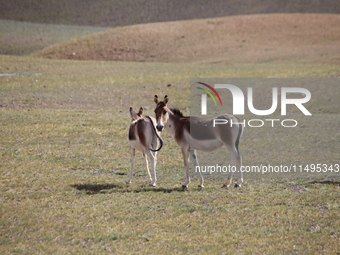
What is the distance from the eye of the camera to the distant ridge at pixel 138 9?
84.4m

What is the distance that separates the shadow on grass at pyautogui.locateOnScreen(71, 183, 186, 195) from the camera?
1259cm

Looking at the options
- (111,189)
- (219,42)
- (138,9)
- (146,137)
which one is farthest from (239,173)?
(138,9)

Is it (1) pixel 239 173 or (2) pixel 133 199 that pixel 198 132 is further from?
(2) pixel 133 199

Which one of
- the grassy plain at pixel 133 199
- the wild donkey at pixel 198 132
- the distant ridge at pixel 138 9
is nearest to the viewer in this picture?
the grassy plain at pixel 133 199

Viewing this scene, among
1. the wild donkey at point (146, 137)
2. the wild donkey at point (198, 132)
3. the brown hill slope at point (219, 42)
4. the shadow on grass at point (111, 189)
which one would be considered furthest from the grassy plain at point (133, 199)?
the brown hill slope at point (219, 42)

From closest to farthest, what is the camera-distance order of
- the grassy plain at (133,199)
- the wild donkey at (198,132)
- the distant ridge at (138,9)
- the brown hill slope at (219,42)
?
the grassy plain at (133,199)
the wild donkey at (198,132)
the brown hill slope at (219,42)
the distant ridge at (138,9)

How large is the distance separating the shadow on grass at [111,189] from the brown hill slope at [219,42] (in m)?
34.6

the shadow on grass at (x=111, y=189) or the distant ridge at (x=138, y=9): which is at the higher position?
the distant ridge at (x=138, y=9)

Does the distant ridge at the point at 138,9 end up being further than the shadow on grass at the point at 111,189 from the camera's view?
Yes

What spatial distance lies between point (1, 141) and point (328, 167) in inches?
465

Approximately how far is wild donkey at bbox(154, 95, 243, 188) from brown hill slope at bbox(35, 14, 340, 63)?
112 feet

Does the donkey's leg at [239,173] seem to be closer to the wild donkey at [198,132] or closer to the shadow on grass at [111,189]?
the wild donkey at [198,132]

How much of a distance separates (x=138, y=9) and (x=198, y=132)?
79199mm

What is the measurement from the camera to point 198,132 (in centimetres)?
1242
